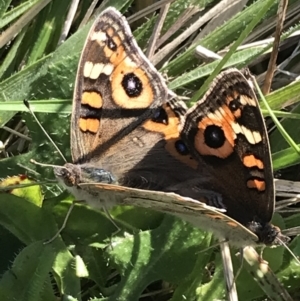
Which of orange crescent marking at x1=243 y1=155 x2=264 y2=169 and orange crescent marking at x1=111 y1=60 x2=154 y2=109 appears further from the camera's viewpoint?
orange crescent marking at x1=111 y1=60 x2=154 y2=109

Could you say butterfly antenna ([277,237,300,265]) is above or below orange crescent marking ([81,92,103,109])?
below

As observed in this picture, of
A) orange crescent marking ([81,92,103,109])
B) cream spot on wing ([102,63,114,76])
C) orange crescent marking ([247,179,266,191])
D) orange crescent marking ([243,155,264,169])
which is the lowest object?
orange crescent marking ([247,179,266,191])

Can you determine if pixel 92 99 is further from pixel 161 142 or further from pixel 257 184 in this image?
pixel 257 184

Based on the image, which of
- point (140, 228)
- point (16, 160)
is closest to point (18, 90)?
point (16, 160)

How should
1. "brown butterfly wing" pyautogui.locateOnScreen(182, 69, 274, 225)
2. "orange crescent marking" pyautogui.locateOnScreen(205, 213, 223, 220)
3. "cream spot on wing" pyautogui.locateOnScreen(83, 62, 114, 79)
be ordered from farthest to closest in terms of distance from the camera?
"cream spot on wing" pyautogui.locateOnScreen(83, 62, 114, 79) → "brown butterfly wing" pyautogui.locateOnScreen(182, 69, 274, 225) → "orange crescent marking" pyautogui.locateOnScreen(205, 213, 223, 220)

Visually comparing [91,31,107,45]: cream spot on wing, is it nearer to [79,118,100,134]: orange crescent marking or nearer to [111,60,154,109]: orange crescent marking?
[111,60,154,109]: orange crescent marking

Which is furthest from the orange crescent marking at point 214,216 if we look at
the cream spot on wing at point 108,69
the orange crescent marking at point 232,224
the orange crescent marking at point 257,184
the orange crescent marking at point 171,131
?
the cream spot on wing at point 108,69

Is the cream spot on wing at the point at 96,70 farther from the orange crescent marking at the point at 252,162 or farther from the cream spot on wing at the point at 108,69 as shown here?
the orange crescent marking at the point at 252,162

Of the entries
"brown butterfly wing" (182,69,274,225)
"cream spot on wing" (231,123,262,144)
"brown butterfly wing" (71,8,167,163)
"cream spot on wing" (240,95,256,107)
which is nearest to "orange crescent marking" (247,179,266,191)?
"brown butterfly wing" (182,69,274,225)

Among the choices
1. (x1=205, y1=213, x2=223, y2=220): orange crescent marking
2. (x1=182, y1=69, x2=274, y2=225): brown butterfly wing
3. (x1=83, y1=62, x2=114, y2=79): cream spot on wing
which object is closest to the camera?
(x1=205, y1=213, x2=223, y2=220): orange crescent marking

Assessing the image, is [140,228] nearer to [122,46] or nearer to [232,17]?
[122,46]
